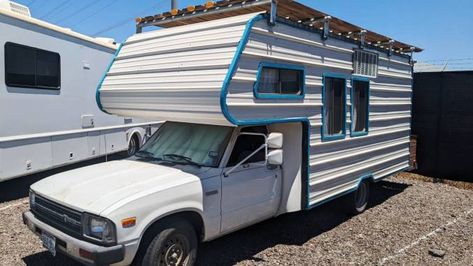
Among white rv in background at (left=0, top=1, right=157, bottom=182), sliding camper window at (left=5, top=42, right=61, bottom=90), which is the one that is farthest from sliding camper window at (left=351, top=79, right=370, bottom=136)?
sliding camper window at (left=5, top=42, right=61, bottom=90)

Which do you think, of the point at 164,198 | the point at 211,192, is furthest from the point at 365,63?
the point at 164,198

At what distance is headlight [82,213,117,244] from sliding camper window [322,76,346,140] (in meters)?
3.14

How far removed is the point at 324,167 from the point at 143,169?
248 cm

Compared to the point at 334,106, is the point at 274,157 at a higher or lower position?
lower

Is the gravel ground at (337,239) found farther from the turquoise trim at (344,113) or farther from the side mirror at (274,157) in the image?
the turquoise trim at (344,113)

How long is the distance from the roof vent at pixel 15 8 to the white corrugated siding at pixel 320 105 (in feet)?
15.9

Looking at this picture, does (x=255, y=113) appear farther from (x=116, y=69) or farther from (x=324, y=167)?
(x=116, y=69)

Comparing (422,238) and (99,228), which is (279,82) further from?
(422,238)

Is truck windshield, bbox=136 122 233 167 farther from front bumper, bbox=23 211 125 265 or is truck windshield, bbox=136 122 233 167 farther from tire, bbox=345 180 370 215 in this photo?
tire, bbox=345 180 370 215

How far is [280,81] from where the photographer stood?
4867 millimetres

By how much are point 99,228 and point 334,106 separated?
3.76 metres

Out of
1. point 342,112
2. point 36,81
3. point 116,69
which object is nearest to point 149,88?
point 116,69

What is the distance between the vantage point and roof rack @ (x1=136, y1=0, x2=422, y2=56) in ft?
15.6

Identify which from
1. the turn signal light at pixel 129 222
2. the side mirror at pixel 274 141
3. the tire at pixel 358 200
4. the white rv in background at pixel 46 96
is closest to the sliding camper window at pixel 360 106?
the tire at pixel 358 200
